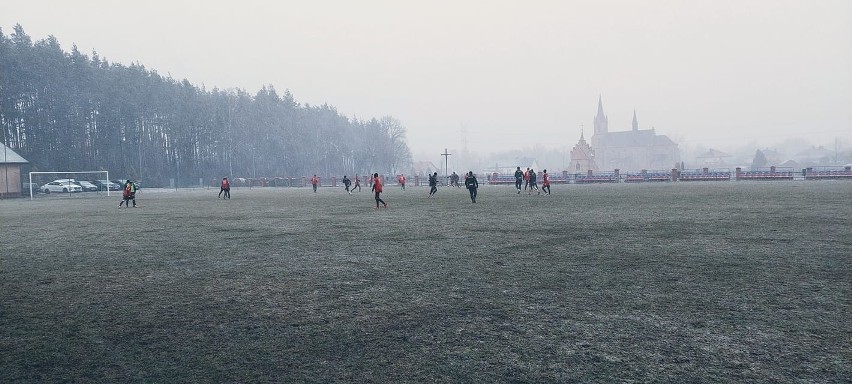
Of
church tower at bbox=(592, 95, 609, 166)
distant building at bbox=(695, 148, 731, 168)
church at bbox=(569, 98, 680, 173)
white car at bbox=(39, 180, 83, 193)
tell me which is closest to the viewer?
white car at bbox=(39, 180, 83, 193)

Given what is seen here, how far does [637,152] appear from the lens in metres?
155

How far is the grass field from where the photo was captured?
154 inches

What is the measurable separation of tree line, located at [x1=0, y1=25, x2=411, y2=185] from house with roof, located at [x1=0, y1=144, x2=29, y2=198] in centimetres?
1845

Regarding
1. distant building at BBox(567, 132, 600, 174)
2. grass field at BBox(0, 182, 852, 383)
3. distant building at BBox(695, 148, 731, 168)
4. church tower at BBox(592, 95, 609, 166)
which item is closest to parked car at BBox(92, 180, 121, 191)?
grass field at BBox(0, 182, 852, 383)

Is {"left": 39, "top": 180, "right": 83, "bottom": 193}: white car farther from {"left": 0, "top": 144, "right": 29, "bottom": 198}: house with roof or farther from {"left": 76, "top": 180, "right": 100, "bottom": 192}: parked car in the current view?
{"left": 0, "top": 144, "right": 29, "bottom": 198}: house with roof

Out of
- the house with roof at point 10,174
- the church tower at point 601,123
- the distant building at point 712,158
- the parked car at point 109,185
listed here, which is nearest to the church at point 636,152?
the church tower at point 601,123

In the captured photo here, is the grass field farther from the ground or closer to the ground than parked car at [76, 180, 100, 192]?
closer to the ground

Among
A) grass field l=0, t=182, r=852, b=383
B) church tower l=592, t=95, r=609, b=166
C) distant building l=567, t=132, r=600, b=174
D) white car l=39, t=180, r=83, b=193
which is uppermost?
church tower l=592, t=95, r=609, b=166

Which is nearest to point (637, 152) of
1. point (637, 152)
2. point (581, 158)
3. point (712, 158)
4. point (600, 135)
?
point (637, 152)

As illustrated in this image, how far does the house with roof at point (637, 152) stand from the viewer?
15388 cm

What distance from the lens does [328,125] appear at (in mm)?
110125

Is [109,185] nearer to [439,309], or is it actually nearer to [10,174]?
[10,174]

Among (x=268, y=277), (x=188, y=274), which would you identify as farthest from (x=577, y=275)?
(x=188, y=274)

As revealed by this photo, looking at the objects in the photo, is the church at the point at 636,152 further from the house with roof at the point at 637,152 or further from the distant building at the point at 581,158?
the distant building at the point at 581,158
